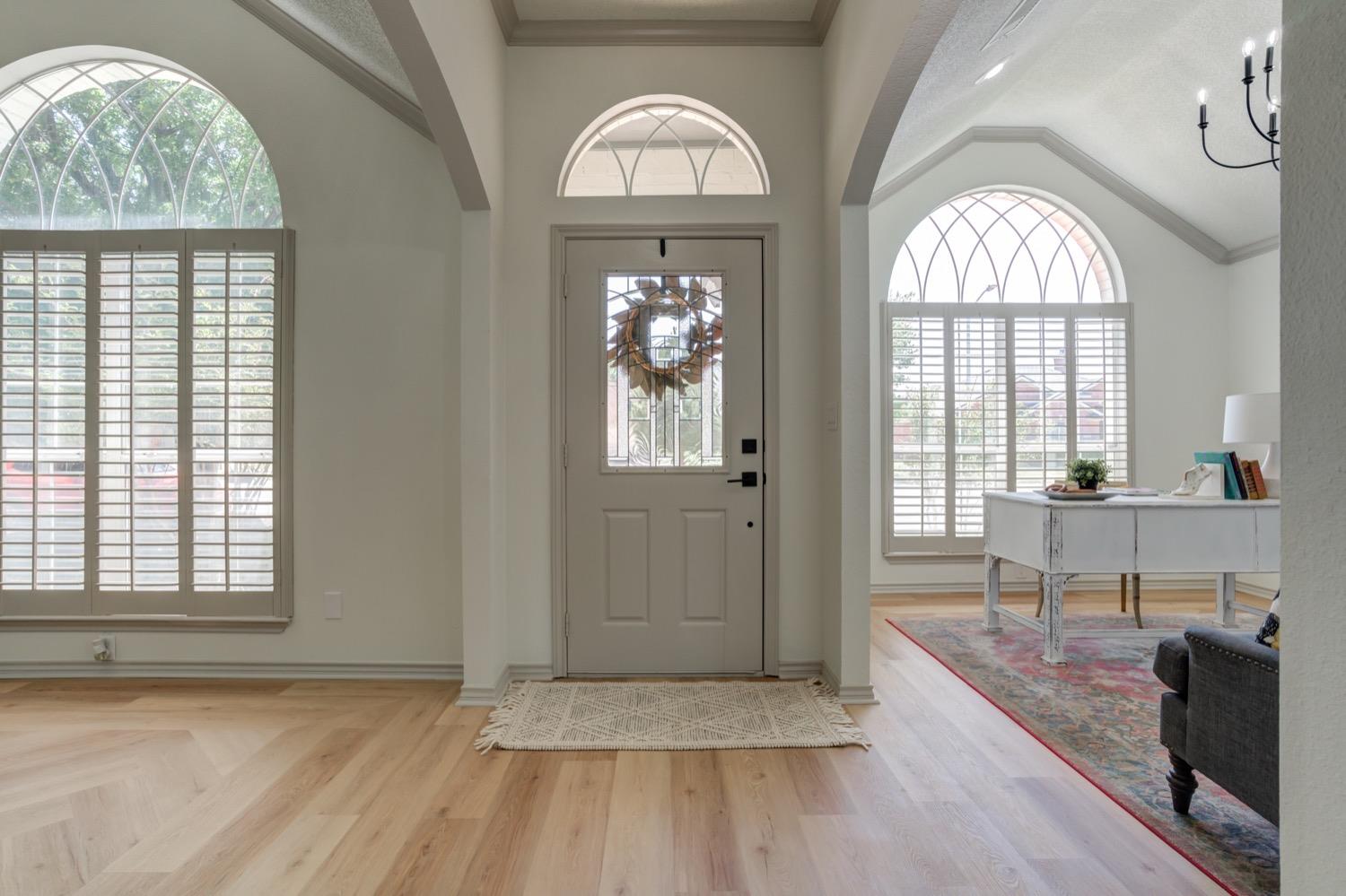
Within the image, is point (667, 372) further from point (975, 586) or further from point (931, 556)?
point (975, 586)

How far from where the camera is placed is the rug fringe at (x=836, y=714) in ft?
8.54

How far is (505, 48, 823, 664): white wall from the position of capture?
3283mm

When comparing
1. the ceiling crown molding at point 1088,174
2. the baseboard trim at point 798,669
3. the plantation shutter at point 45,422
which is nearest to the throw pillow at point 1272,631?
the baseboard trim at point 798,669

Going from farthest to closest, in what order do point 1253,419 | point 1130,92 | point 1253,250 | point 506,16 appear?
point 1253,250
point 1130,92
point 1253,419
point 506,16

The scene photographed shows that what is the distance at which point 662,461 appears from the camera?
3332mm

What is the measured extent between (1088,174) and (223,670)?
641 cm

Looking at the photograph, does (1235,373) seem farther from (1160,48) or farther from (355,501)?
(355,501)

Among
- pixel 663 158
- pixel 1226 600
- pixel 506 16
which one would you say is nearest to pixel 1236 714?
pixel 1226 600

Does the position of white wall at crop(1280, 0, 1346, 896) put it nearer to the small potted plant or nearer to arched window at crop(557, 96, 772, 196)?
arched window at crop(557, 96, 772, 196)

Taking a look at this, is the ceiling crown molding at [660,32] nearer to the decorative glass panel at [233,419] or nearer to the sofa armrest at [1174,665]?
the decorative glass panel at [233,419]

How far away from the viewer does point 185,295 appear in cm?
323

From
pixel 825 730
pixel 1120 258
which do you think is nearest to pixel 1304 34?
pixel 825 730

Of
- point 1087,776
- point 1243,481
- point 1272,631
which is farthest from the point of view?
point 1243,481

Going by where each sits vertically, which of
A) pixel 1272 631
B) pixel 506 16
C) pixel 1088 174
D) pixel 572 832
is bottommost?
pixel 572 832
